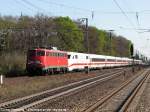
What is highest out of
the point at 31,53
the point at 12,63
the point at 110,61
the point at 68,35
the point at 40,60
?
the point at 68,35

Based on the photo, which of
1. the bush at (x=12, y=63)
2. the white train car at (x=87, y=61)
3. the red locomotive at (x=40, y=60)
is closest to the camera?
the red locomotive at (x=40, y=60)

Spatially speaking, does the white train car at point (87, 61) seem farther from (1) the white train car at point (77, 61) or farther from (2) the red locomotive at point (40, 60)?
(2) the red locomotive at point (40, 60)

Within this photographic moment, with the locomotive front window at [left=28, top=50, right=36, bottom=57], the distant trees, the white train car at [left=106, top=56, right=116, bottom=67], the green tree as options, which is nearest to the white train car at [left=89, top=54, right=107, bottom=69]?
the white train car at [left=106, top=56, right=116, bottom=67]

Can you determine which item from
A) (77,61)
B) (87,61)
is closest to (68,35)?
(87,61)

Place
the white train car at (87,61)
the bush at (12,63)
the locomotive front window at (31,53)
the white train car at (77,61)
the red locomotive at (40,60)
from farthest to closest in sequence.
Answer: the white train car at (87,61) → the white train car at (77,61) → the bush at (12,63) → the locomotive front window at (31,53) → the red locomotive at (40,60)

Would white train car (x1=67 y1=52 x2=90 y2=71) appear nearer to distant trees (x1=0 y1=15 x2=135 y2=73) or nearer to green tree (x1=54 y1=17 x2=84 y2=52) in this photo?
distant trees (x1=0 y1=15 x2=135 y2=73)

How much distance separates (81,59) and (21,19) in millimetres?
36428

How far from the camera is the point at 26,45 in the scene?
282 ft

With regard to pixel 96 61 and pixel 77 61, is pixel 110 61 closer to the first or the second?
pixel 96 61

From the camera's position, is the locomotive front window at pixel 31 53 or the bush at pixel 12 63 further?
the bush at pixel 12 63

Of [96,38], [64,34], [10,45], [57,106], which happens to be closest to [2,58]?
[10,45]

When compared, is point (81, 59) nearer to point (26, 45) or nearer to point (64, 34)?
point (26, 45)

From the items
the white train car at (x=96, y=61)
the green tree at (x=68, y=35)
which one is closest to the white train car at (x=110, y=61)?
the white train car at (x=96, y=61)

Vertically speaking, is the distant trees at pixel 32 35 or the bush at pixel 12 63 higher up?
the distant trees at pixel 32 35
